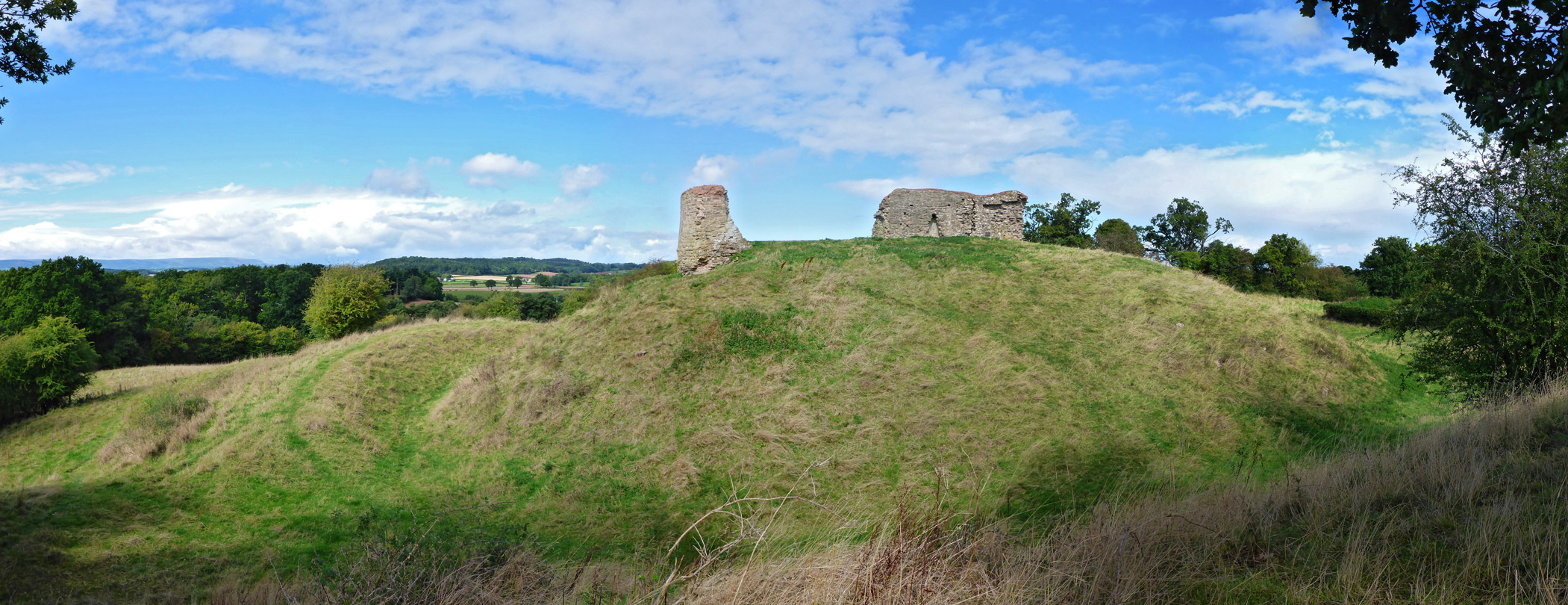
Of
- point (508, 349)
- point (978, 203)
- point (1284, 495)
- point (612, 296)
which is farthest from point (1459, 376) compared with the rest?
point (508, 349)

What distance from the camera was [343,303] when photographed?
32.8 meters

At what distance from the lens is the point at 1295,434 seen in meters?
12.8

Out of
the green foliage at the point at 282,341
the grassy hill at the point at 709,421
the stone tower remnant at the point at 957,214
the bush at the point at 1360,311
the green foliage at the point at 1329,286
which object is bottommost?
the green foliage at the point at 282,341

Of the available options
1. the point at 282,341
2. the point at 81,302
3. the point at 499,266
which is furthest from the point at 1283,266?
the point at 499,266

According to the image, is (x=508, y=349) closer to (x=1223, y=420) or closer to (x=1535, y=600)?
(x=1223, y=420)

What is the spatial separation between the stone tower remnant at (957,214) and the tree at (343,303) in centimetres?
2696

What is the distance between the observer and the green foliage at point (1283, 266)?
151 feet

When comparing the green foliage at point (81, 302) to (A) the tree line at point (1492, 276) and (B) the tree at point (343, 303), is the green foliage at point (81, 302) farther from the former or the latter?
(A) the tree line at point (1492, 276)

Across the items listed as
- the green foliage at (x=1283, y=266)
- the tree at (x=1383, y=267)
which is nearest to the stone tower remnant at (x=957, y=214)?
the tree at (x=1383, y=267)

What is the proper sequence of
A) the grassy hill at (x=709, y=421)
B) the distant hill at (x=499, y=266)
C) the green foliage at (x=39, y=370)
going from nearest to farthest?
1. the grassy hill at (x=709, y=421)
2. the green foliage at (x=39, y=370)
3. the distant hill at (x=499, y=266)

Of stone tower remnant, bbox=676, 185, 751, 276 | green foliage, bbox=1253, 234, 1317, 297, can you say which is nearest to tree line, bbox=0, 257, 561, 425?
stone tower remnant, bbox=676, 185, 751, 276

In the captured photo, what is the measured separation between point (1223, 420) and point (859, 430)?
7329 mm

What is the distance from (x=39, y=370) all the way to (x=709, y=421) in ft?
72.3

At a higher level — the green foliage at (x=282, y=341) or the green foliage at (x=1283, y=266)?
the green foliage at (x=1283, y=266)
